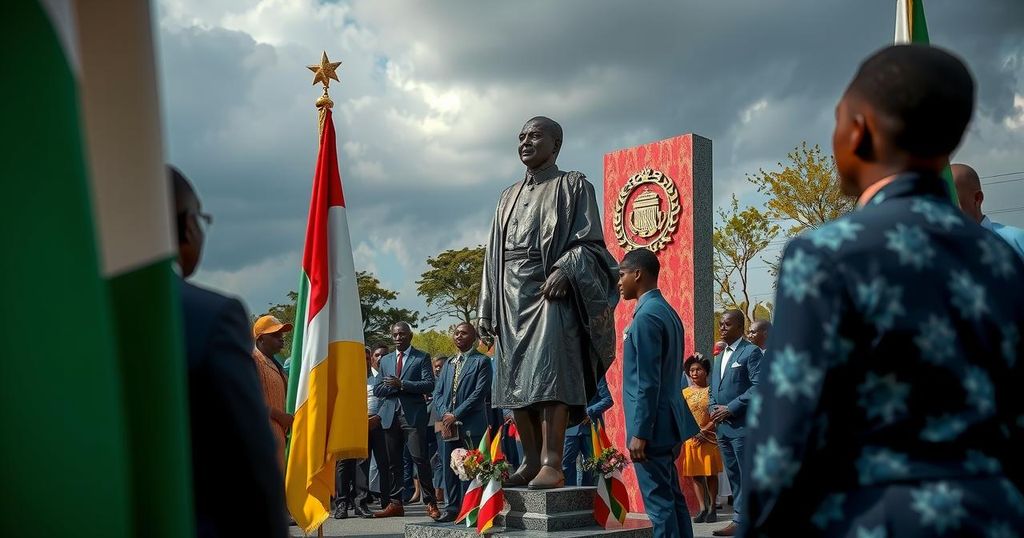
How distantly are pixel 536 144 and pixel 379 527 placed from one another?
5.81 metres

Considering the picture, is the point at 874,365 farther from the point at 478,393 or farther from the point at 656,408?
the point at 478,393

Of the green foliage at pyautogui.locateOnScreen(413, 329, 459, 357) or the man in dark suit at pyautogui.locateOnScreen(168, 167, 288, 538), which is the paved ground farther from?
the green foliage at pyautogui.locateOnScreen(413, 329, 459, 357)

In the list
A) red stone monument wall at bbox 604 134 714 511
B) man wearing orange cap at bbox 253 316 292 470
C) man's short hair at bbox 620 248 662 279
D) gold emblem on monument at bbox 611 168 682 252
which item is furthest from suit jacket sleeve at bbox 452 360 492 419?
man's short hair at bbox 620 248 662 279

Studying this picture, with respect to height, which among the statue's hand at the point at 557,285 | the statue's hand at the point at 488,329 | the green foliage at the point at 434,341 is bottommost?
the green foliage at the point at 434,341

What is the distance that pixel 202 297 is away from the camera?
1.79 meters

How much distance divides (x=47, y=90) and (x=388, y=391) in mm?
10720

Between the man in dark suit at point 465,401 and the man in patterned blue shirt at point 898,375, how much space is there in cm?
904

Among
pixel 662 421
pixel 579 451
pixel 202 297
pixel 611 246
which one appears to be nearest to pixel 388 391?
pixel 579 451

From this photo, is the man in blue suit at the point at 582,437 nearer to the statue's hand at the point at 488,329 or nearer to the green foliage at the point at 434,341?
the statue's hand at the point at 488,329

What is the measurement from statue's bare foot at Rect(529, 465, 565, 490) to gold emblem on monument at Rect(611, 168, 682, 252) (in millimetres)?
7129

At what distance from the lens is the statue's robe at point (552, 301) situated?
21.0ft

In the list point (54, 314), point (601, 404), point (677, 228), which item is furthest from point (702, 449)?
point (54, 314)

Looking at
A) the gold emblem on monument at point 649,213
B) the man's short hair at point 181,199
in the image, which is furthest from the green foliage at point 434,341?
the man's short hair at point 181,199

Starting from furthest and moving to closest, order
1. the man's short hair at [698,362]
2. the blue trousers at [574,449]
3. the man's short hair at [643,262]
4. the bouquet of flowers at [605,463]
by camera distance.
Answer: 1. the man's short hair at [698,362]
2. the blue trousers at [574,449]
3. the bouquet of flowers at [605,463]
4. the man's short hair at [643,262]
